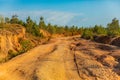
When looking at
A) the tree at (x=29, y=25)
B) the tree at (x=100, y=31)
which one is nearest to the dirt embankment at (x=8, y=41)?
the tree at (x=29, y=25)

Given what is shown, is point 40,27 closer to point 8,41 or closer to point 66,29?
point 66,29

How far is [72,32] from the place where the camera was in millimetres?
106938

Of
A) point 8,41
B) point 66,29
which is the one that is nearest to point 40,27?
point 66,29

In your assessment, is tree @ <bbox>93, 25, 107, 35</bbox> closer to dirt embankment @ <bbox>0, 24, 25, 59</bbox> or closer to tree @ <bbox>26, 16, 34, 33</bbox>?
tree @ <bbox>26, 16, 34, 33</bbox>

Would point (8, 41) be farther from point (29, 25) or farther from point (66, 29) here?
point (66, 29)

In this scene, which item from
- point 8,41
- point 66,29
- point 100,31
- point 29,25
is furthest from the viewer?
point 66,29

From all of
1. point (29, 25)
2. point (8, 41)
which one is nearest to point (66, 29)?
point (29, 25)

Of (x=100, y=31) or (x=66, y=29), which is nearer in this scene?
(x=100, y=31)

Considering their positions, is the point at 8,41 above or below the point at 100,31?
below

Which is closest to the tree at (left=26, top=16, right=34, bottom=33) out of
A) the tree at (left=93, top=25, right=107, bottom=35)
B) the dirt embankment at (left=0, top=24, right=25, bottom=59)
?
the dirt embankment at (left=0, top=24, right=25, bottom=59)

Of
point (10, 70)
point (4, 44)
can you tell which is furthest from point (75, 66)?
point (4, 44)

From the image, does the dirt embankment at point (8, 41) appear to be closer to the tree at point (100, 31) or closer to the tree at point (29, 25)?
the tree at point (29, 25)

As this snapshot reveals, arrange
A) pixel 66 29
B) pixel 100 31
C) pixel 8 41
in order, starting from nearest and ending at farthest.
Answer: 1. pixel 8 41
2. pixel 100 31
3. pixel 66 29

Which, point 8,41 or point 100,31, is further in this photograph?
point 100,31
